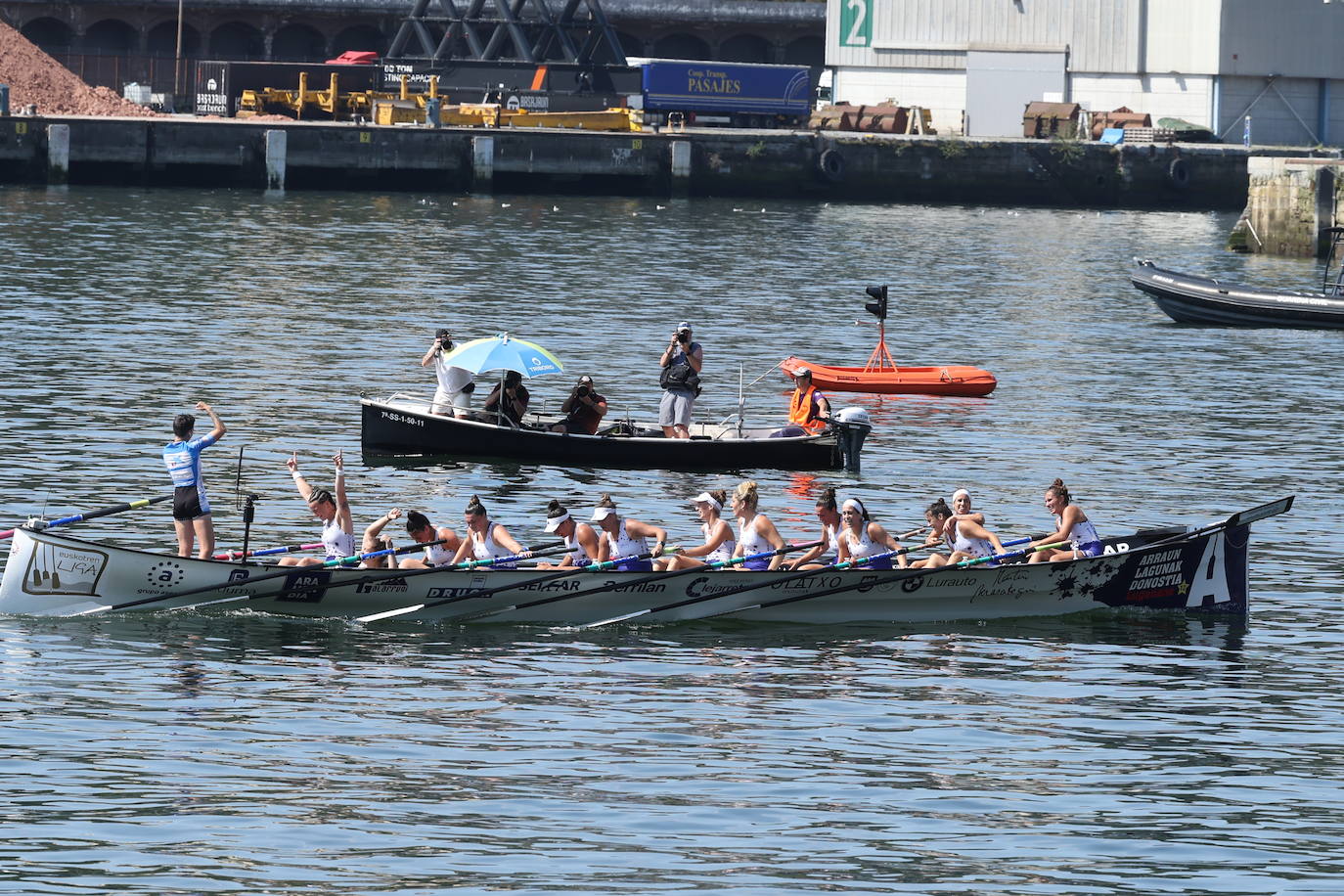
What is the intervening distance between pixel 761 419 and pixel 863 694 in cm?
1540

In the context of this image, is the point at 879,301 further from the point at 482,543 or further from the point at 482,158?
the point at 482,158

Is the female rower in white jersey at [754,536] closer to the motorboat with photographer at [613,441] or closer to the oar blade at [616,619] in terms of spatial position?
the oar blade at [616,619]

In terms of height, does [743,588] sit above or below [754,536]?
below

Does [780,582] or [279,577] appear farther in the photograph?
[780,582]

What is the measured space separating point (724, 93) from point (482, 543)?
85.2 metres

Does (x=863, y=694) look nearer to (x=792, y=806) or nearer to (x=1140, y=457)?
(x=792, y=806)

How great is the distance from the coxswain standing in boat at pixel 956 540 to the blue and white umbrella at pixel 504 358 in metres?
8.82

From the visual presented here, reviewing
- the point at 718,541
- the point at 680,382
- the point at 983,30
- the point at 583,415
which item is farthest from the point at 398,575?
the point at 983,30

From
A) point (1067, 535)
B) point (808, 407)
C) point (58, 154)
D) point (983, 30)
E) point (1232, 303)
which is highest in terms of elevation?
point (983, 30)

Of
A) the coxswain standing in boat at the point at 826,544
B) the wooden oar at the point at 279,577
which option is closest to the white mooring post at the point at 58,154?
the wooden oar at the point at 279,577

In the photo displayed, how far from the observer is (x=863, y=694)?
2248cm

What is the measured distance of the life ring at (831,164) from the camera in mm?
97312

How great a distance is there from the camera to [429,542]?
2494 cm

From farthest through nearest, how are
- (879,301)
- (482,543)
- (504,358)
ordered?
(879,301)
(504,358)
(482,543)
